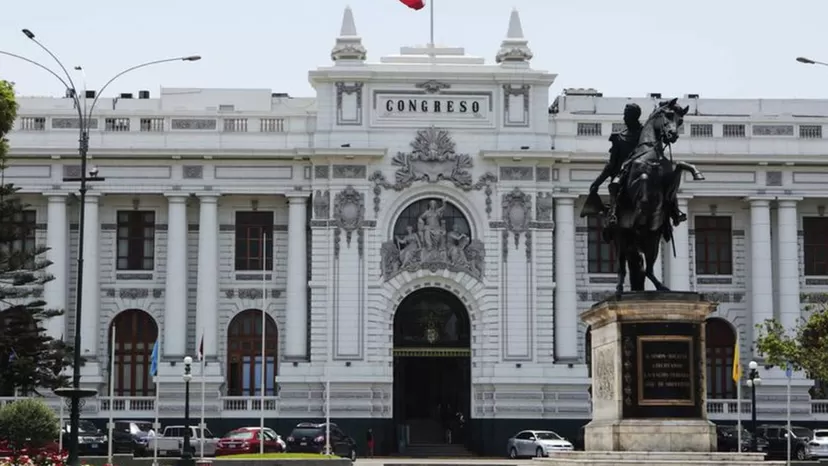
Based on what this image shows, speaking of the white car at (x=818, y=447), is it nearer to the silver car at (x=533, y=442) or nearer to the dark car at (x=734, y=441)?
the dark car at (x=734, y=441)

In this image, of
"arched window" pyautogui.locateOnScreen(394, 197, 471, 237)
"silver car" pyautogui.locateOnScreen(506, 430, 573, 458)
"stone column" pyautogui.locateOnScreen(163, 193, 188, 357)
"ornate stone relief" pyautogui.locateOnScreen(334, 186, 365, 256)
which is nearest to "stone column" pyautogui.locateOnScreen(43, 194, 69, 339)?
"stone column" pyautogui.locateOnScreen(163, 193, 188, 357)

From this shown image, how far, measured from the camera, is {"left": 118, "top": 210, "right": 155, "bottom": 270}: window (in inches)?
3059

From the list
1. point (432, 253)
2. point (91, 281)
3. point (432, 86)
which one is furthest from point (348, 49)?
point (91, 281)

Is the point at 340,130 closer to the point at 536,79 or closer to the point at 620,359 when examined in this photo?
the point at 536,79

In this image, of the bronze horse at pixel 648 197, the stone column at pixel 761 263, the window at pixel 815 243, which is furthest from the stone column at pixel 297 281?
the bronze horse at pixel 648 197

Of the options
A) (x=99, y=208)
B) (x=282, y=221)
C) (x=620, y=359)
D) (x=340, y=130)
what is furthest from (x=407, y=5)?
(x=620, y=359)

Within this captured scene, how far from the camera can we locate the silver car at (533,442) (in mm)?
69625

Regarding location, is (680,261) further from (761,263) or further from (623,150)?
(623,150)

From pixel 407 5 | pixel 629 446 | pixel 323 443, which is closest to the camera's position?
pixel 629 446

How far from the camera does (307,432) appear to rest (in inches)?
2697

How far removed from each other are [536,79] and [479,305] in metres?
10.7

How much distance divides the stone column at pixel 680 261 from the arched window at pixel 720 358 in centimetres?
244

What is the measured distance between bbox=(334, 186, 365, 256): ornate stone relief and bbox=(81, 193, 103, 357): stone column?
36.6 ft

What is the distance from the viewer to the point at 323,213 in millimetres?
75562
